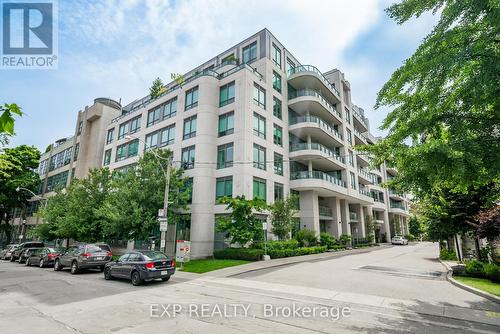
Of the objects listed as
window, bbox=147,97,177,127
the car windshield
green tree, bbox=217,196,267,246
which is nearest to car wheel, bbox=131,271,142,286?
the car windshield

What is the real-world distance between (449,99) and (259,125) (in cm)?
2113

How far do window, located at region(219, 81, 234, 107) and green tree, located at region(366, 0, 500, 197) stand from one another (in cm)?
2110

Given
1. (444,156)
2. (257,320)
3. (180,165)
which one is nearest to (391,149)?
(444,156)

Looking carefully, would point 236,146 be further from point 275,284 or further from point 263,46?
point 275,284

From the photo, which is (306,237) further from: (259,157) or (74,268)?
(74,268)

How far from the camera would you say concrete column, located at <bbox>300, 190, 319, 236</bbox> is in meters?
30.9

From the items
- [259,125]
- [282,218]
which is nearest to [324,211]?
[282,218]

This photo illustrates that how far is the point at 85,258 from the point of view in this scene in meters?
17.5

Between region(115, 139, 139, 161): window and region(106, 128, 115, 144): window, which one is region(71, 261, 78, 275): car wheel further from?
region(106, 128, 115, 144): window

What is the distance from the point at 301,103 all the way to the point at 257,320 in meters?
28.9

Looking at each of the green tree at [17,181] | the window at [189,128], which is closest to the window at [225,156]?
the window at [189,128]

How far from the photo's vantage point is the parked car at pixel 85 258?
57.3 ft

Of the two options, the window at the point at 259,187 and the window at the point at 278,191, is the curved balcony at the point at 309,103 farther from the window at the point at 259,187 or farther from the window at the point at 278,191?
the window at the point at 259,187

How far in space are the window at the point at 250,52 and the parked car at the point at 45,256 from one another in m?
26.5
